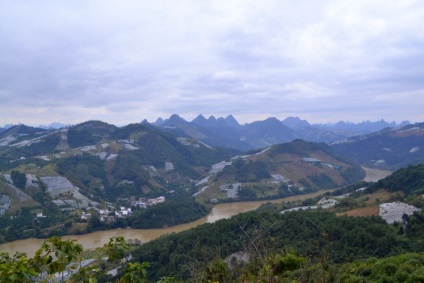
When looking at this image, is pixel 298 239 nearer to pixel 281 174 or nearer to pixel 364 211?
pixel 364 211

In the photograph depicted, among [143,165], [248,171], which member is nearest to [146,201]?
[143,165]

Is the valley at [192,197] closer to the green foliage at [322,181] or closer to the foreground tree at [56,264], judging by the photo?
the green foliage at [322,181]

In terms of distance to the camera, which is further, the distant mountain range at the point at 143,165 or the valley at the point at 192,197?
the distant mountain range at the point at 143,165

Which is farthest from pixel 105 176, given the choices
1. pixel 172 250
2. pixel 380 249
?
pixel 380 249

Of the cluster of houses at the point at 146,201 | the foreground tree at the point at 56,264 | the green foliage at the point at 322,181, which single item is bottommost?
the green foliage at the point at 322,181

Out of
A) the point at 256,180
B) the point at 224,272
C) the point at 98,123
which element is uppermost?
the point at 98,123

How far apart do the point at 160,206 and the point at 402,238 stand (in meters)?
35.4

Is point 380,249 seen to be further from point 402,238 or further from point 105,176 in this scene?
point 105,176

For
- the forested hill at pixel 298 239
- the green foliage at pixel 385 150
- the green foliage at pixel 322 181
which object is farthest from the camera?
the green foliage at pixel 385 150

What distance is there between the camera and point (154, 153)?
91188 mm

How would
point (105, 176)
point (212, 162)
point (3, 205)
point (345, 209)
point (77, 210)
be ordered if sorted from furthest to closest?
point (212, 162)
point (105, 176)
point (77, 210)
point (3, 205)
point (345, 209)

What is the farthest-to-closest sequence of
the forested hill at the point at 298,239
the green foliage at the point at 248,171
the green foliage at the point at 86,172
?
the green foliage at the point at 248,171 → the green foliage at the point at 86,172 → the forested hill at the point at 298,239

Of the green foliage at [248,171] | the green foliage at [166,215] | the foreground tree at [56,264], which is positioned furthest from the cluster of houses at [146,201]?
the foreground tree at [56,264]

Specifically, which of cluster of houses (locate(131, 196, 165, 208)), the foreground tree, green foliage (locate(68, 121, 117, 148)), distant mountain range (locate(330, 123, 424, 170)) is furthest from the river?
distant mountain range (locate(330, 123, 424, 170))
